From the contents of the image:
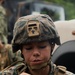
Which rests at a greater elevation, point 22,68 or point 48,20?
point 48,20

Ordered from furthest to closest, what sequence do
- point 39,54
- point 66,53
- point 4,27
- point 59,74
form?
point 4,27, point 66,53, point 59,74, point 39,54

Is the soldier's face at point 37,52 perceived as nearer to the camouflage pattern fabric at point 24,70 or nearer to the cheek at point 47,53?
the cheek at point 47,53

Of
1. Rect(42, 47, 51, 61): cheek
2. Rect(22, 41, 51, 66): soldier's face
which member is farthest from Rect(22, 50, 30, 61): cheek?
Rect(42, 47, 51, 61): cheek

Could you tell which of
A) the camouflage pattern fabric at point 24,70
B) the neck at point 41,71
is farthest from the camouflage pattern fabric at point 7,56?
the neck at point 41,71

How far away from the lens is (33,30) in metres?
3.25

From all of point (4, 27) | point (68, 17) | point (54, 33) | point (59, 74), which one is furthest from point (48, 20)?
point (68, 17)

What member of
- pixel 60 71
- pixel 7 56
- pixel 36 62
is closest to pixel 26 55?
pixel 36 62

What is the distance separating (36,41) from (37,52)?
0.08m

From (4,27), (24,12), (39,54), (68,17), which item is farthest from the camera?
(68,17)

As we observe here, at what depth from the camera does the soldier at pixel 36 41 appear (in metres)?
3.25

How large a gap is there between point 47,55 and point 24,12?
9.74m

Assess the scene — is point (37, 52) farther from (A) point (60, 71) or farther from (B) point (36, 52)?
(A) point (60, 71)

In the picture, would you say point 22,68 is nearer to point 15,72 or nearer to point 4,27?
point 15,72

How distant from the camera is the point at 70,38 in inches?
183
